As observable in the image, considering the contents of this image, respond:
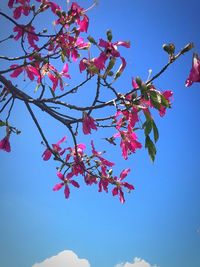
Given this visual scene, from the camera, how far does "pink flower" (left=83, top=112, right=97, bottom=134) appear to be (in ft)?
10.1

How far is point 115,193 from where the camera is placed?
4297 millimetres

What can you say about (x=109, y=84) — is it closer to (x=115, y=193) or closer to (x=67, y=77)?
(x=67, y=77)

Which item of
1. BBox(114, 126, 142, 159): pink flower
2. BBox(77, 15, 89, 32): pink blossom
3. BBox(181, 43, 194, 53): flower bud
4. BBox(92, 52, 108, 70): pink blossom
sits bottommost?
BBox(181, 43, 194, 53): flower bud

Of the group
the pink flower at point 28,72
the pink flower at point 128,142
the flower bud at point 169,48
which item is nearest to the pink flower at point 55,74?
the pink flower at point 28,72

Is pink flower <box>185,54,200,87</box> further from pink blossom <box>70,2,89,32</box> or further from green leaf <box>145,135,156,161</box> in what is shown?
pink blossom <box>70,2,89,32</box>

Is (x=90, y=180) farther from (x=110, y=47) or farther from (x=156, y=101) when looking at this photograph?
(x=156, y=101)

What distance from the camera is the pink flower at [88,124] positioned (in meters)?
3.08

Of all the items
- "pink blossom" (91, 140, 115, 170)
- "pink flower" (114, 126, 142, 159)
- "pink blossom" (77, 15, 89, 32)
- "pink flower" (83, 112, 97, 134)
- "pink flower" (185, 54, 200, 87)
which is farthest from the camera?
"pink blossom" (91, 140, 115, 170)

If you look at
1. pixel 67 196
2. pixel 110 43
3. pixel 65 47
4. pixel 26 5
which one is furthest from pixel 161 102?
pixel 67 196

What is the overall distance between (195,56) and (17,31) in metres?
2.29

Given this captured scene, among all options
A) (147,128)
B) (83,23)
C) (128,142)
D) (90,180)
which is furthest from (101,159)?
(147,128)

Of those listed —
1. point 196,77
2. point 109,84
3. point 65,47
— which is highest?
point 65,47

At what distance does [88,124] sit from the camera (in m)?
3.10

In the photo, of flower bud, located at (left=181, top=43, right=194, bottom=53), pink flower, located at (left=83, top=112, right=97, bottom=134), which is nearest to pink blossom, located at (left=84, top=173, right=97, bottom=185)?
pink flower, located at (left=83, top=112, right=97, bottom=134)
